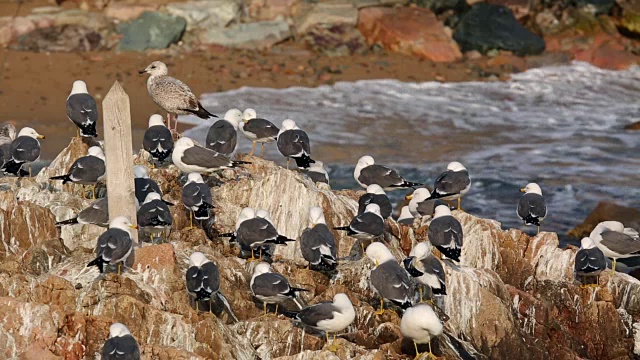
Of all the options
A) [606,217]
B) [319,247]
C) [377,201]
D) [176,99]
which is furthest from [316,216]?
[606,217]

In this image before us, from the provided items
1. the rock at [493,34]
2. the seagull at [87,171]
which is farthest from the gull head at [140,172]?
the rock at [493,34]

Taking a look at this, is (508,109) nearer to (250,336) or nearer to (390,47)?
(390,47)

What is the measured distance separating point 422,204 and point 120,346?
231 inches

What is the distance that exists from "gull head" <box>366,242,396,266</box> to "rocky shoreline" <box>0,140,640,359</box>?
45 centimetres

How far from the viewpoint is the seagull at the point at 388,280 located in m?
12.1

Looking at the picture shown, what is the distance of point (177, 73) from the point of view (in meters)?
28.7

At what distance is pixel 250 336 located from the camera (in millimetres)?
11750

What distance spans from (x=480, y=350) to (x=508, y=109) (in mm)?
17128

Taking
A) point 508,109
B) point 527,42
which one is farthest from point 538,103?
point 527,42

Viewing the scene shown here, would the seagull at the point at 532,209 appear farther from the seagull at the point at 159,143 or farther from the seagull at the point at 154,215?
the seagull at the point at 154,215

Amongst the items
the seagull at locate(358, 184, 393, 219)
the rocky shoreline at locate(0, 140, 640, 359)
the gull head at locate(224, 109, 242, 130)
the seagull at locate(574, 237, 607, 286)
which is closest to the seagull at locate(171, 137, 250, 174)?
the rocky shoreline at locate(0, 140, 640, 359)

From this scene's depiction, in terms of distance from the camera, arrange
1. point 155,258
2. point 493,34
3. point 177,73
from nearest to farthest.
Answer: point 155,258 < point 177,73 < point 493,34

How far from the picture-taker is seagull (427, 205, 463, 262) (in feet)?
43.1

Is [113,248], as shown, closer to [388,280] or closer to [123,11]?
[388,280]
